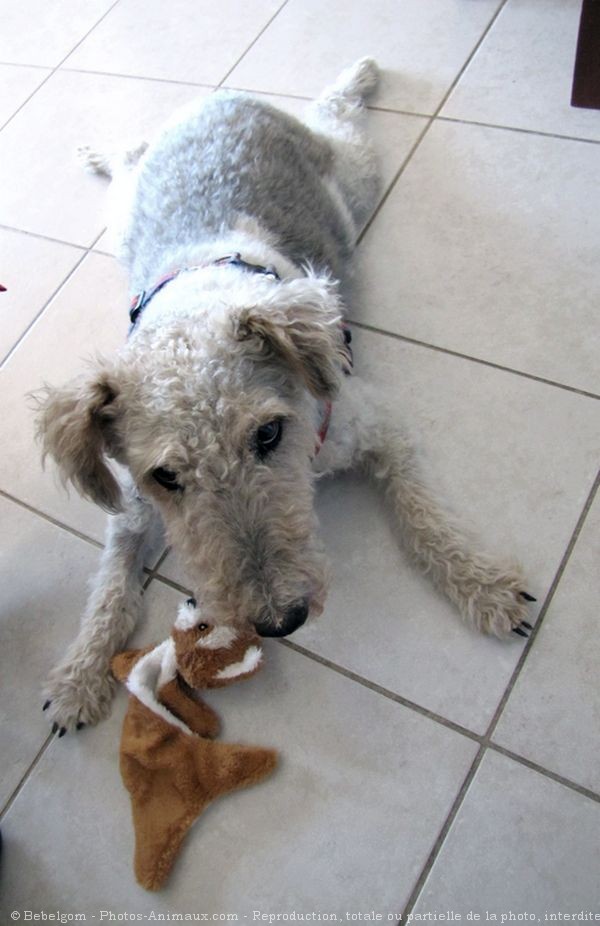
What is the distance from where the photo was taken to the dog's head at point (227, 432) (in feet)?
3.92

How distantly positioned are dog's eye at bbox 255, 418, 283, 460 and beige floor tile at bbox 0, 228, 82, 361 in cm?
145

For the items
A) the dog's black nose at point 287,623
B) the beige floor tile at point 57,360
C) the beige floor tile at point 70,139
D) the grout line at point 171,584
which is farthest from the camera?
the beige floor tile at point 70,139

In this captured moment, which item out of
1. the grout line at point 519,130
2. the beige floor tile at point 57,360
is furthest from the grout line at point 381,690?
the grout line at point 519,130

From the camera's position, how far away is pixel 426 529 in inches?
63.8

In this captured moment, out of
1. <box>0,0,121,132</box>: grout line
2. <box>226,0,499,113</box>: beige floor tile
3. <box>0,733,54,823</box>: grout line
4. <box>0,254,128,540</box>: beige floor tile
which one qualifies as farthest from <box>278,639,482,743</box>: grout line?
<box>0,0,121,132</box>: grout line

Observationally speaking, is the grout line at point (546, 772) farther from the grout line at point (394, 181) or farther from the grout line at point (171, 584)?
the grout line at point (394, 181)

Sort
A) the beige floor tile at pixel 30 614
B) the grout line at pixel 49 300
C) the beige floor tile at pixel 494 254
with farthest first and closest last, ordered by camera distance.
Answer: the grout line at pixel 49 300
the beige floor tile at pixel 494 254
the beige floor tile at pixel 30 614

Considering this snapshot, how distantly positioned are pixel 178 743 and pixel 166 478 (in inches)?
25.1

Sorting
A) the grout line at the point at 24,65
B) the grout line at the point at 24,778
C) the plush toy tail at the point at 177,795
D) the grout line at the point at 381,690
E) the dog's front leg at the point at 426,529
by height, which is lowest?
the grout line at the point at 24,778

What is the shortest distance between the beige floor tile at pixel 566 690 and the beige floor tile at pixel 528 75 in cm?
149

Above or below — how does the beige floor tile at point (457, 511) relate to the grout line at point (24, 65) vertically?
below

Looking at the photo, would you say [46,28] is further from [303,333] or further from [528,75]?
[303,333]

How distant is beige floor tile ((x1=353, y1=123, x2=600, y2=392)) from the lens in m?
1.89

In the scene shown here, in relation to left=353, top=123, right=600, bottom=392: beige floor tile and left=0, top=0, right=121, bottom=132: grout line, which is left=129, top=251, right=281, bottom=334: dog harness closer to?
left=353, top=123, right=600, bottom=392: beige floor tile
